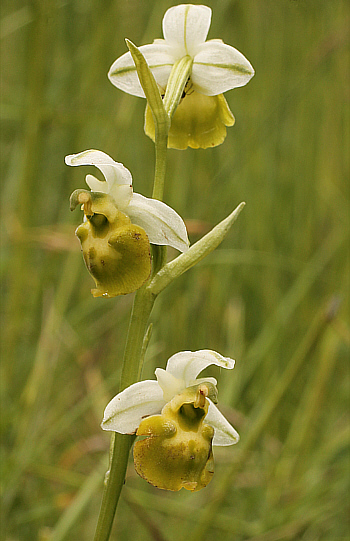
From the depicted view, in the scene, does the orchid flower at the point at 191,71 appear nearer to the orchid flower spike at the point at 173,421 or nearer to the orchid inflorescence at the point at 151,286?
the orchid inflorescence at the point at 151,286

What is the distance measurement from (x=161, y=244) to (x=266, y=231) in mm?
1620

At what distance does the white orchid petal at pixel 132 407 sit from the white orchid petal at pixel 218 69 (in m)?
0.73

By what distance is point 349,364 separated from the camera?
2846 mm

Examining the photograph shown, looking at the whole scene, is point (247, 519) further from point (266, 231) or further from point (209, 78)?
point (209, 78)

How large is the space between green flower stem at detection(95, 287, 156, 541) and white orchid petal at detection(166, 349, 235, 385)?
0.33ft

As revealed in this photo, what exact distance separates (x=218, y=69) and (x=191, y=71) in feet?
0.22

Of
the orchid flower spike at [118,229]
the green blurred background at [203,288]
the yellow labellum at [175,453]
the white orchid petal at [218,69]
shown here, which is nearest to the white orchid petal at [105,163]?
the orchid flower spike at [118,229]

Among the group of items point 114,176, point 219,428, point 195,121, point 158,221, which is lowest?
point 219,428

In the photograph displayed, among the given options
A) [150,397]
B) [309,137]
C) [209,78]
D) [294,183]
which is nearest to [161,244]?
[150,397]

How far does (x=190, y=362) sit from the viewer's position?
4.33 ft

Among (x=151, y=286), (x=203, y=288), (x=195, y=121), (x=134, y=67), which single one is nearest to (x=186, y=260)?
(x=151, y=286)

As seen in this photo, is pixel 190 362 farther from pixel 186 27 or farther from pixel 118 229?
pixel 186 27

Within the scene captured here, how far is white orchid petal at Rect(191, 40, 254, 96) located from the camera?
1475 millimetres

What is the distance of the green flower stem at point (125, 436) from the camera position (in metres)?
1.17
